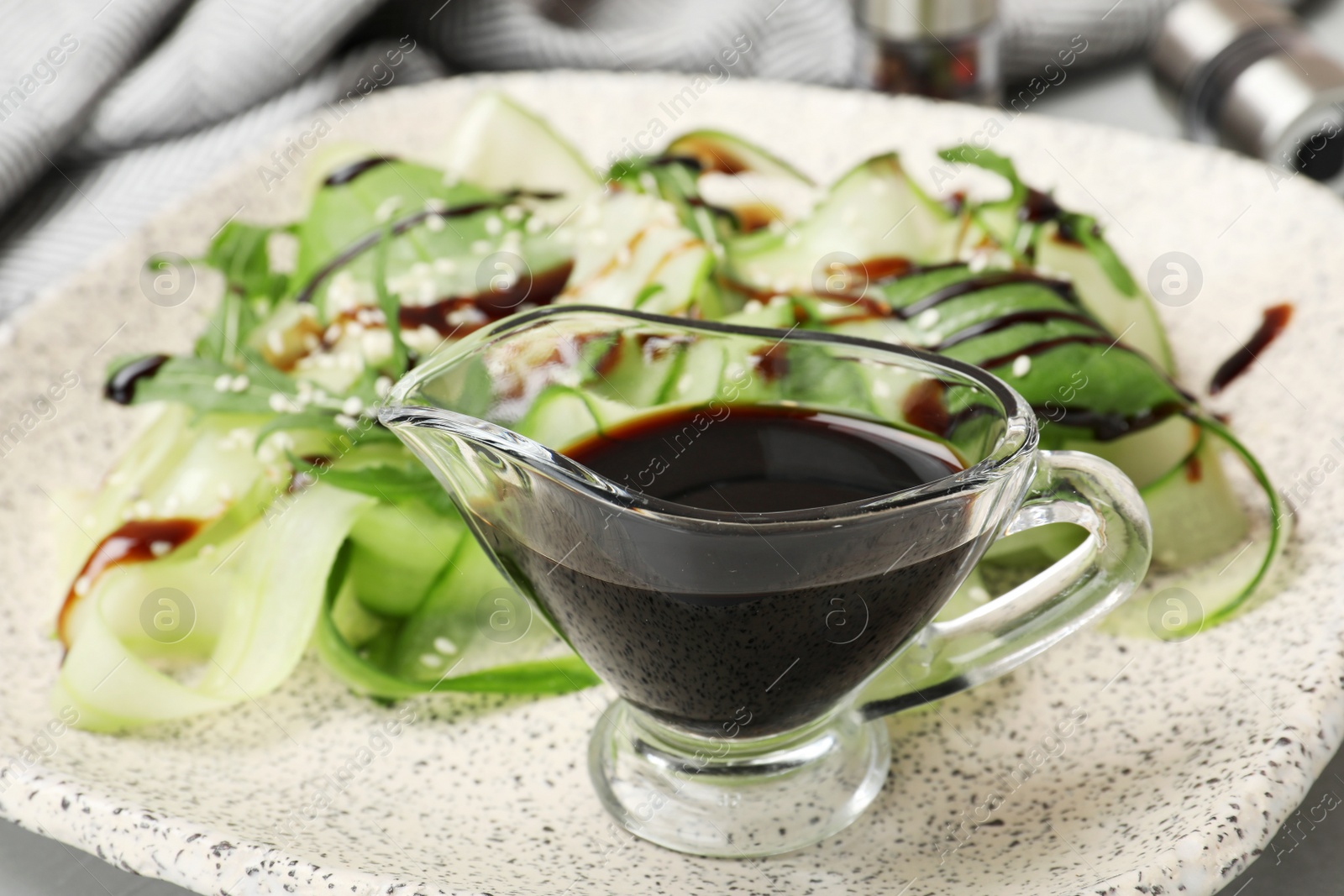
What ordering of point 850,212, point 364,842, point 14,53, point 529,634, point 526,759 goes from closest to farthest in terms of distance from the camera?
point 364,842 < point 526,759 < point 529,634 < point 850,212 < point 14,53

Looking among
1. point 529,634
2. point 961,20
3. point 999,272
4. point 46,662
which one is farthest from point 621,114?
point 46,662

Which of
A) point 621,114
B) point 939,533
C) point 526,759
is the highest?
point 939,533

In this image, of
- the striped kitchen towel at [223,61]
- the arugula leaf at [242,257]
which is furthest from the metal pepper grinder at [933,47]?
the arugula leaf at [242,257]

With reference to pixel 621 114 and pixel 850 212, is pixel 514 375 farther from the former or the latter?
pixel 621 114

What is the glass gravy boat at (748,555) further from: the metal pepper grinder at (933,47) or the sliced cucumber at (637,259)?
the metal pepper grinder at (933,47)

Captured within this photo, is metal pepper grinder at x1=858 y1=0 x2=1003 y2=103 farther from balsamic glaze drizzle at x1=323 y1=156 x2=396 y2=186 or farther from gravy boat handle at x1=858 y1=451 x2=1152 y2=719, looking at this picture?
gravy boat handle at x1=858 y1=451 x2=1152 y2=719

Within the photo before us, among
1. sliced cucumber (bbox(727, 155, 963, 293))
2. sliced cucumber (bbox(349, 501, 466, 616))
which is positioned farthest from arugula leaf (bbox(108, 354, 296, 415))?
sliced cucumber (bbox(727, 155, 963, 293))
